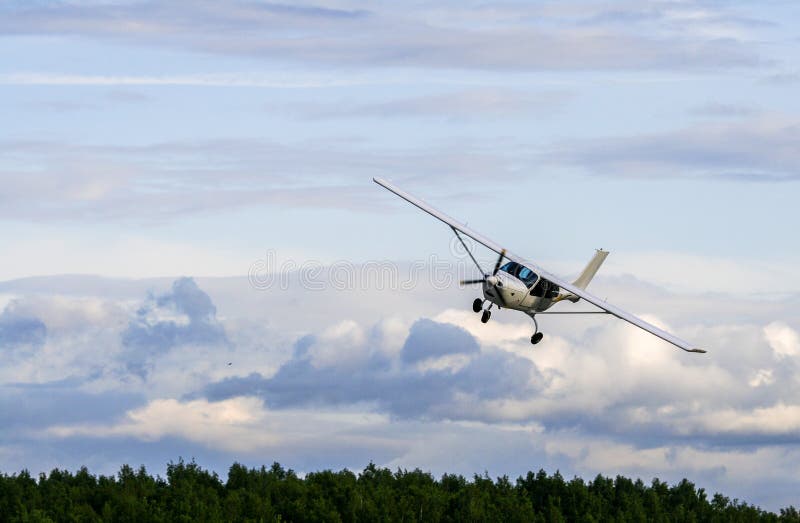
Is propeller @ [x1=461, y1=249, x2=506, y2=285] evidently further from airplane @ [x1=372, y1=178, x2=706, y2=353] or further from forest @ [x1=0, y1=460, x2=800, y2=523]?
forest @ [x1=0, y1=460, x2=800, y2=523]

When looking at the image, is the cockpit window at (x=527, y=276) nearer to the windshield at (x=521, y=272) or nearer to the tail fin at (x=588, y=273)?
the windshield at (x=521, y=272)

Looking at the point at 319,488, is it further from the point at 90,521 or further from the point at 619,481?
the point at 619,481

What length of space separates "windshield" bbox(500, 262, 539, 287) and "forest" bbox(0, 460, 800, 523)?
7630 cm

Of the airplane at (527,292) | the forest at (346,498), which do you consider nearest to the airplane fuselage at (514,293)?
the airplane at (527,292)

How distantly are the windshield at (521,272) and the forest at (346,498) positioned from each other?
250ft

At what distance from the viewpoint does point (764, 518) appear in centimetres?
16150

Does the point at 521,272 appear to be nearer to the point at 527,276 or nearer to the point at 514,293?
the point at 527,276

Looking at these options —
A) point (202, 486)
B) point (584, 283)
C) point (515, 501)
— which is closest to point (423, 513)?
point (515, 501)

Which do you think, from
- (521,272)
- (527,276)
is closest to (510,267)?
(521,272)

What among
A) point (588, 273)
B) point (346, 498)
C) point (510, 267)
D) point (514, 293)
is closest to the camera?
point (514, 293)

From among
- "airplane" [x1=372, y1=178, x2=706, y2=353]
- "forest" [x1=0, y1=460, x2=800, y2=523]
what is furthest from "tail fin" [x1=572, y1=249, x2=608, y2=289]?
"forest" [x1=0, y1=460, x2=800, y2=523]

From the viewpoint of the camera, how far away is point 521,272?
66938mm

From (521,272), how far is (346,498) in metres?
87.9

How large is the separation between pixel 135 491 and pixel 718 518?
7339 centimetres
